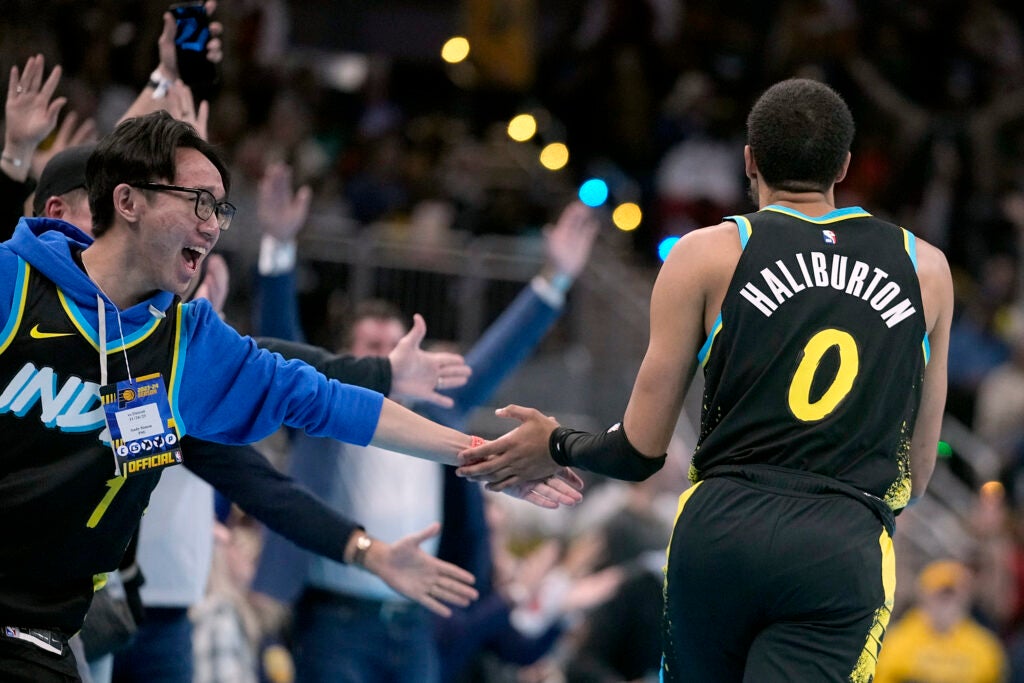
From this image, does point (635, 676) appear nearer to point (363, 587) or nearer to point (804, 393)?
point (363, 587)

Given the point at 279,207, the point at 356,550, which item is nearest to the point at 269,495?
the point at 356,550

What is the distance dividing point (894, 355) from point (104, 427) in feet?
6.54

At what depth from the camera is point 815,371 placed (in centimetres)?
353

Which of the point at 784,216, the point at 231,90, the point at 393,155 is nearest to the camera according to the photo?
the point at 784,216

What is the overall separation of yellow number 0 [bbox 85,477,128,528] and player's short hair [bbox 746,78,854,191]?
1868mm

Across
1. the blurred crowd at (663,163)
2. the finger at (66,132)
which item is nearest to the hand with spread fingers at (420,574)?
the finger at (66,132)

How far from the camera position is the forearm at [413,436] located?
13.0 feet

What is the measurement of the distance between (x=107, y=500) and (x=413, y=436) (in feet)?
2.94

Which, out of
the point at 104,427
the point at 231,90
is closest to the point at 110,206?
the point at 104,427

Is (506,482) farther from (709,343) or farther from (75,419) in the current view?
(75,419)

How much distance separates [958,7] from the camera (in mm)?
14797

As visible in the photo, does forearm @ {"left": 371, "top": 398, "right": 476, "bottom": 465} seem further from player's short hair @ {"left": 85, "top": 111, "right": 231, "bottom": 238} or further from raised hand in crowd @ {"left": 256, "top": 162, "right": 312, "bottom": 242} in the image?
raised hand in crowd @ {"left": 256, "top": 162, "right": 312, "bottom": 242}

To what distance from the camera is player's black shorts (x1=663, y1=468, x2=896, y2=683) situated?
3.42 m

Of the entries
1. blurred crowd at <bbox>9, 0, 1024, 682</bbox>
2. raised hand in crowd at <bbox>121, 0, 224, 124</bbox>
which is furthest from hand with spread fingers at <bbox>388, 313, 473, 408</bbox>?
blurred crowd at <bbox>9, 0, 1024, 682</bbox>
